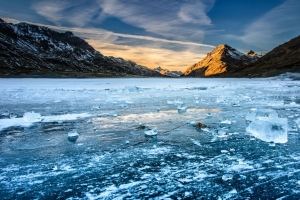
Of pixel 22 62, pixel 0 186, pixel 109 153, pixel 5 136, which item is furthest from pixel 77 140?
pixel 22 62

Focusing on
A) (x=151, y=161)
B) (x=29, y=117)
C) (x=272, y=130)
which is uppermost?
(x=272, y=130)

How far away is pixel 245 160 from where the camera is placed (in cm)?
498

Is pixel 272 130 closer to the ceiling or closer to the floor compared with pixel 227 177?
closer to the ceiling

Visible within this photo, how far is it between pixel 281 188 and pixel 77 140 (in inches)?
192

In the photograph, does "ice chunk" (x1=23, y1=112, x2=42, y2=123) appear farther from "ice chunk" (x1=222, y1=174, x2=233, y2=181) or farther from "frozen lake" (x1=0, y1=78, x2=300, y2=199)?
"ice chunk" (x1=222, y1=174, x2=233, y2=181)

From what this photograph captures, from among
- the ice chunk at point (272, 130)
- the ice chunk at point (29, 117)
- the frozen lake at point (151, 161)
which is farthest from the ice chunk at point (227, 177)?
the ice chunk at point (29, 117)

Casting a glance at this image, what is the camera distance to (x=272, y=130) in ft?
21.0

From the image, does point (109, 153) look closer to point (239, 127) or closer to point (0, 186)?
point (0, 186)

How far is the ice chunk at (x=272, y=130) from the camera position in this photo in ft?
20.5

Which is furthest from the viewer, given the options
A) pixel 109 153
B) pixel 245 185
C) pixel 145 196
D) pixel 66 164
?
pixel 109 153

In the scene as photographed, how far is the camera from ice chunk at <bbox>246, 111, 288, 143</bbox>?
6.23 m

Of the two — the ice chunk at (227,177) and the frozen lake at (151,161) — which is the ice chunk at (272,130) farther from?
the ice chunk at (227,177)

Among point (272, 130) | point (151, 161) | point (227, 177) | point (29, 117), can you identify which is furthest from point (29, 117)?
point (272, 130)

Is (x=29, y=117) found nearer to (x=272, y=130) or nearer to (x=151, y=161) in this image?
(x=151, y=161)
